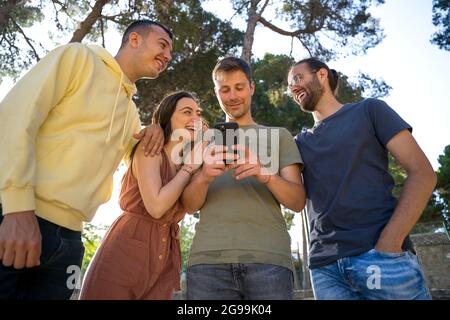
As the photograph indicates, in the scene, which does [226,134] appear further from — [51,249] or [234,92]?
[51,249]

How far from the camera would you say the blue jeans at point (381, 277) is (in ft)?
6.02

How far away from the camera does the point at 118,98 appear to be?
2227mm

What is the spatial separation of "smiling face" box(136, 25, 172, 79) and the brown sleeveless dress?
1.72 ft

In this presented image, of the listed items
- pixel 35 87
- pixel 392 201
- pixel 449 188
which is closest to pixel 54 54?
pixel 35 87

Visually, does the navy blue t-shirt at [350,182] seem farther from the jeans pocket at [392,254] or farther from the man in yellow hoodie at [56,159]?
the man in yellow hoodie at [56,159]

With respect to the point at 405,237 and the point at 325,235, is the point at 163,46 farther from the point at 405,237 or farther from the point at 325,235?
the point at 405,237

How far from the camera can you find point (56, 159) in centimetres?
188

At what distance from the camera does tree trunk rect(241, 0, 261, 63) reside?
30.8ft

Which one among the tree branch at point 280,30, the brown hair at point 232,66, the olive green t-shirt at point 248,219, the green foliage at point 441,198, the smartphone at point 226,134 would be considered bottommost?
the olive green t-shirt at point 248,219

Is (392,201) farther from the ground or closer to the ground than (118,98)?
closer to the ground

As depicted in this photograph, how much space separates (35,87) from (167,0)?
8.41 metres

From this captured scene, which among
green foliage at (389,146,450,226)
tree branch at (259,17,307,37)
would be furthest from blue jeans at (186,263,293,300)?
green foliage at (389,146,450,226)

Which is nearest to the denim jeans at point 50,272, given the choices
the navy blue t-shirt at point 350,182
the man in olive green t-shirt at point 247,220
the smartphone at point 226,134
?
the man in olive green t-shirt at point 247,220

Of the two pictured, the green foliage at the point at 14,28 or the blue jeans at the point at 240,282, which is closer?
the blue jeans at the point at 240,282
